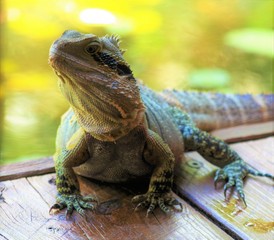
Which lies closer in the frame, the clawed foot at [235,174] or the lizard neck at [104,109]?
the lizard neck at [104,109]

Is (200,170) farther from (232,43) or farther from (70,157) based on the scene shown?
(232,43)

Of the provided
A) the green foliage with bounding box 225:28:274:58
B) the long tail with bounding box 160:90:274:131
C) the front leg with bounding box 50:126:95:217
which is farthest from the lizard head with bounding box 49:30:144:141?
the green foliage with bounding box 225:28:274:58

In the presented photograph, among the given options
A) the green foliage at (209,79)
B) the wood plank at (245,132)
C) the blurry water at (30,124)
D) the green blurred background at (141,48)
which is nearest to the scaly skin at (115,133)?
the wood plank at (245,132)

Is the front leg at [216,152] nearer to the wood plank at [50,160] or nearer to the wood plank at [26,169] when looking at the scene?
the wood plank at [50,160]

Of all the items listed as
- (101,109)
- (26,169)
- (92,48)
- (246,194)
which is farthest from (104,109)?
(246,194)

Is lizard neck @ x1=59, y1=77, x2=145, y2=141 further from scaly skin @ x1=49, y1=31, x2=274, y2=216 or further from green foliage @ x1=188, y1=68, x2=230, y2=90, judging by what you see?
green foliage @ x1=188, y1=68, x2=230, y2=90

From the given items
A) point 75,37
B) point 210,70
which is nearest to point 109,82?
point 75,37
